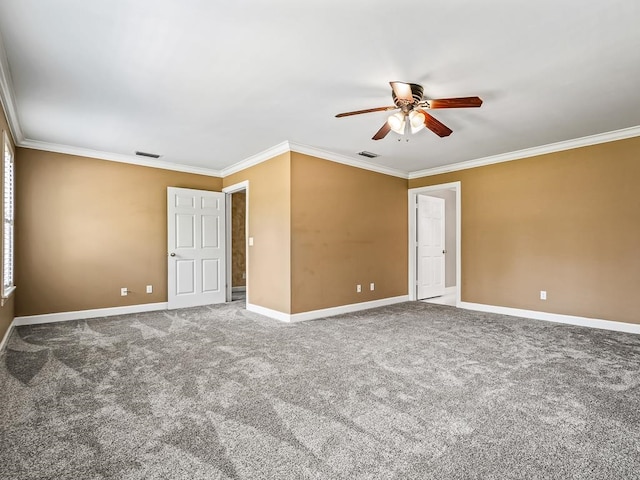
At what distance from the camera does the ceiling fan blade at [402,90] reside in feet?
8.44

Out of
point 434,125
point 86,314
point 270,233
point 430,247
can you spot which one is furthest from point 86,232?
point 430,247

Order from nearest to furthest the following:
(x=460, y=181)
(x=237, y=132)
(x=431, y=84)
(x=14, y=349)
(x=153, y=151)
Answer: (x=431, y=84) < (x=14, y=349) < (x=237, y=132) < (x=153, y=151) < (x=460, y=181)

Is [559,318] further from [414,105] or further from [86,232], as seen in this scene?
[86,232]

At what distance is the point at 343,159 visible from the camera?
5.25 meters

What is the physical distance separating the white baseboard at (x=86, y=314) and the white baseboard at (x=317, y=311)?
62.3 inches

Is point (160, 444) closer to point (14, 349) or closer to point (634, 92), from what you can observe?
point (14, 349)

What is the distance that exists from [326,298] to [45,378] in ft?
10.7

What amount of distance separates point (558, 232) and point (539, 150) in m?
1.20

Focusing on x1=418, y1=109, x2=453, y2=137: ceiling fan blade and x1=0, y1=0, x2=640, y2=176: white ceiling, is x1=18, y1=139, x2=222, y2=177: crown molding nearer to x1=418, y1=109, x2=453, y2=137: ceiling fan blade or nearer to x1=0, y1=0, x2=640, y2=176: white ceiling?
x1=0, y1=0, x2=640, y2=176: white ceiling

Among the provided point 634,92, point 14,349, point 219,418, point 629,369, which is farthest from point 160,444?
point 634,92

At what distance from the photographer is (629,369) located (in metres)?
2.87

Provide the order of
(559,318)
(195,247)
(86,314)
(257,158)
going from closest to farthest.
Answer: (559,318) < (86,314) < (257,158) < (195,247)

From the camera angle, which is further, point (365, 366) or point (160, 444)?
point (365, 366)

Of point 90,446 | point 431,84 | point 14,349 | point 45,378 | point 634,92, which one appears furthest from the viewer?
point 14,349
